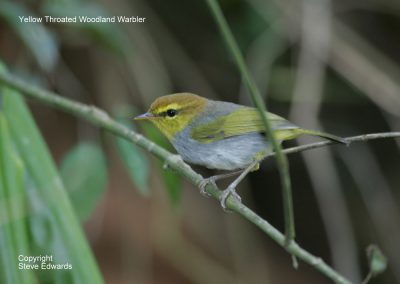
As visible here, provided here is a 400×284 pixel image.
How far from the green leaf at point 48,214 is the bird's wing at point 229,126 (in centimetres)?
54

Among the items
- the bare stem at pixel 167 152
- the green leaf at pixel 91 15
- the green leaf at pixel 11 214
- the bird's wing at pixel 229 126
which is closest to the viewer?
the bare stem at pixel 167 152

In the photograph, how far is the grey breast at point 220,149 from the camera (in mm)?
2018

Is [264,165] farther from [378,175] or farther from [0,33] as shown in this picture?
[0,33]

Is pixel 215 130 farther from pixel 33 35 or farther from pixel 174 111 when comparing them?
pixel 33 35

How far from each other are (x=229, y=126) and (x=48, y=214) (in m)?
0.72

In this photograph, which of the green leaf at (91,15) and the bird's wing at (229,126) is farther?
the green leaf at (91,15)

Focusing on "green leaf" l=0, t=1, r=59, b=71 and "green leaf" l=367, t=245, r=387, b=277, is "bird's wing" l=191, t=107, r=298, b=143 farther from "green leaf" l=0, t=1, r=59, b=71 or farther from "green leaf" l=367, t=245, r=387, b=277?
"green leaf" l=0, t=1, r=59, b=71

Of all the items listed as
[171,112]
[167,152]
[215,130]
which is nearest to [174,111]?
[171,112]

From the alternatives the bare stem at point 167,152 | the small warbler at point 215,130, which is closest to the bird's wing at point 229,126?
the small warbler at point 215,130

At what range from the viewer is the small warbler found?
1968 mm

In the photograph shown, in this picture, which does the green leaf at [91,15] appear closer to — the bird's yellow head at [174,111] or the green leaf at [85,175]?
the green leaf at [85,175]

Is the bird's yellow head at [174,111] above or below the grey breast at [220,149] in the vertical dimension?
above

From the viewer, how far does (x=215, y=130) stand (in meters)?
2.17

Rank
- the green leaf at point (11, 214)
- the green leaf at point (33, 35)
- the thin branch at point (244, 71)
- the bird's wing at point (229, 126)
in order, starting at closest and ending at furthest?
the thin branch at point (244, 71)
the green leaf at point (11, 214)
the bird's wing at point (229, 126)
the green leaf at point (33, 35)
